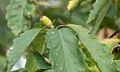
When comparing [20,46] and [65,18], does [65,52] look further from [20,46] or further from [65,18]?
[65,18]

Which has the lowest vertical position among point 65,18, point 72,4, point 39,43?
point 39,43

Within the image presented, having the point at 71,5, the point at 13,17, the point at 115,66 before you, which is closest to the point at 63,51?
the point at 115,66

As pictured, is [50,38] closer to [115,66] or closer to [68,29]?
[68,29]

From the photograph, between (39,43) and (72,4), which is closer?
(39,43)

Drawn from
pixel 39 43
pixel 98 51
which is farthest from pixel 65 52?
pixel 39 43

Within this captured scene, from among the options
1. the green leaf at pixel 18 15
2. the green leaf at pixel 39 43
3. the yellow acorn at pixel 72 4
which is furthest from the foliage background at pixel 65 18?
the green leaf at pixel 39 43
